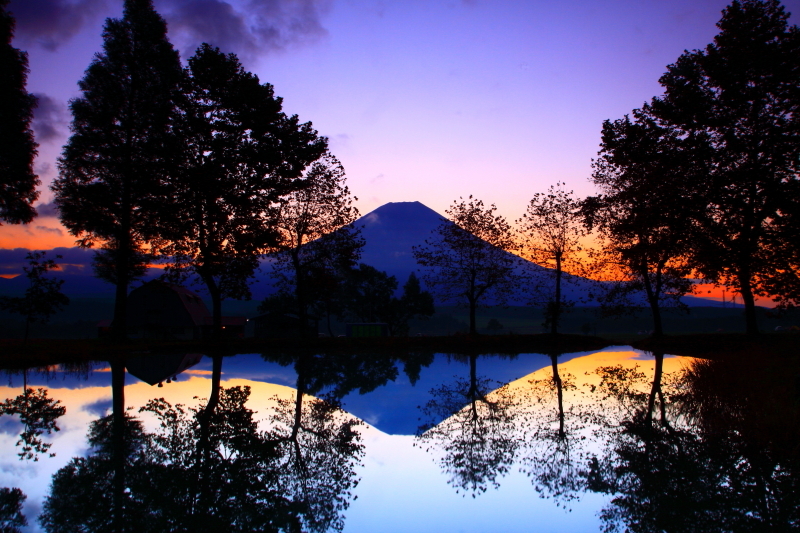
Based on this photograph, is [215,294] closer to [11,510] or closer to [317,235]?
[317,235]

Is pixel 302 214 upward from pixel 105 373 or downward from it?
upward

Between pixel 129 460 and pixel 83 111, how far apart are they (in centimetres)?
2424

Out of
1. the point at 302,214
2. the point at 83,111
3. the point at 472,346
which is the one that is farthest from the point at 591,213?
the point at 83,111

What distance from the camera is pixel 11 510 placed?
15.8 feet

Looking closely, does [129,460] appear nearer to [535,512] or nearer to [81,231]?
[535,512]

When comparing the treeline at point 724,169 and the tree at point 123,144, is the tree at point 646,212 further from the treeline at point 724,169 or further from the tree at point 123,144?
the tree at point 123,144

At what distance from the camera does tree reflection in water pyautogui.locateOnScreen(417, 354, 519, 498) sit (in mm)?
6141

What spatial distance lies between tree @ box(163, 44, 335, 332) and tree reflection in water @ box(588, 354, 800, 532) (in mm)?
21047

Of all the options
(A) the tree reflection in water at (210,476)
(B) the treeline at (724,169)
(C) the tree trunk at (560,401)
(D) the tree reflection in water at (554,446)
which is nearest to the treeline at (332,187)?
(B) the treeline at (724,169)

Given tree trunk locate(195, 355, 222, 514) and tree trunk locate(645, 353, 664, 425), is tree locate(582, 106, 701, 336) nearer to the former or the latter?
tree trunk locate(645, 353, 664, 425)

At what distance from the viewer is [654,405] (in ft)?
33.6

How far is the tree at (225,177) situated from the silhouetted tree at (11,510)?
847 inches

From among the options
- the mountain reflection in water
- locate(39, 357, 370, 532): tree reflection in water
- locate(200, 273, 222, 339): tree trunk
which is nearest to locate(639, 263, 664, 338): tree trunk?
the mountain reflection in water

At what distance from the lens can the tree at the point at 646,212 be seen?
696 inches
